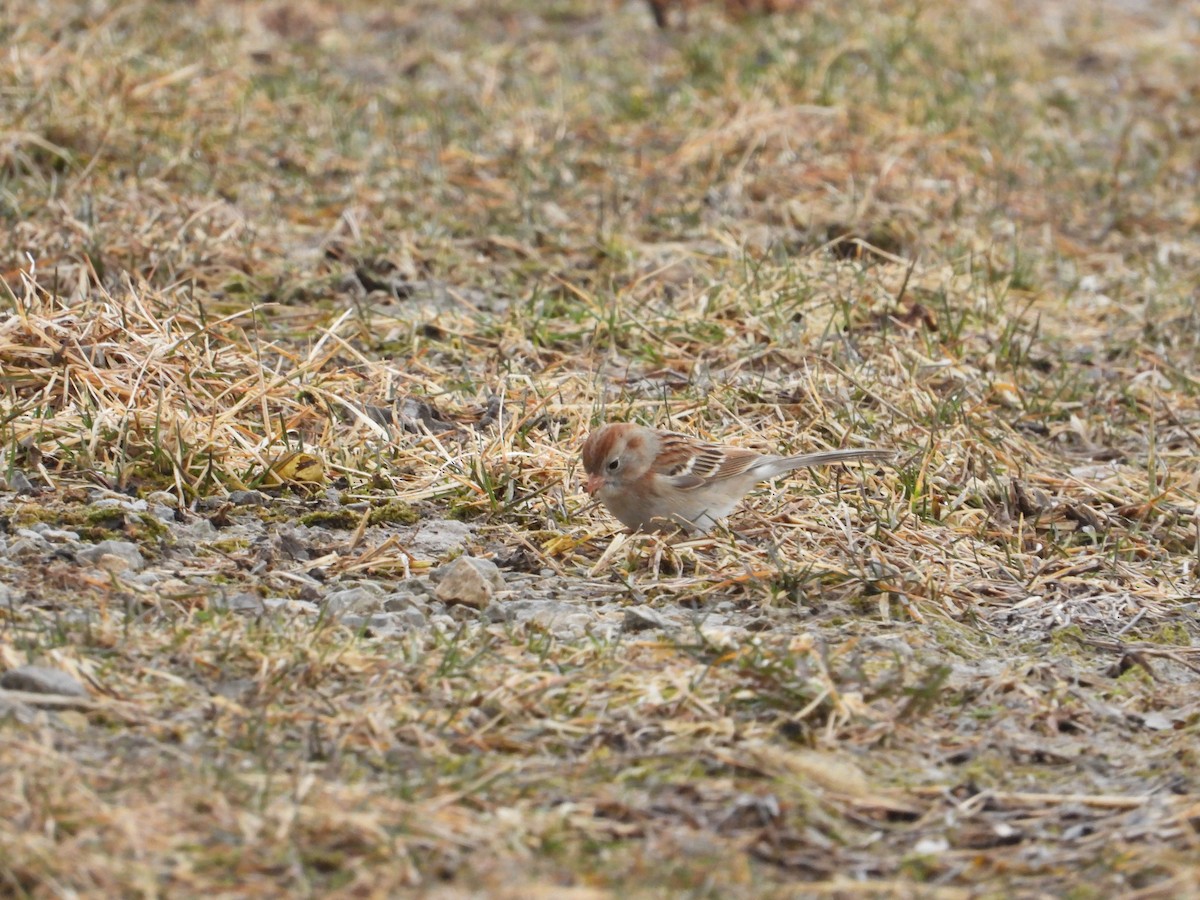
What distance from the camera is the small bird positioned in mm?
5129

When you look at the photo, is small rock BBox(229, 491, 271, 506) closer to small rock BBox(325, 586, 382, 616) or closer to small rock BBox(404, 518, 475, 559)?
small rock BBox(404, 518, 475, 559)

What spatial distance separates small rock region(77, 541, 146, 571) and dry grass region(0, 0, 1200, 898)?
130 millimetres

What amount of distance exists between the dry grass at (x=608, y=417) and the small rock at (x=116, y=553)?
0.13 meters

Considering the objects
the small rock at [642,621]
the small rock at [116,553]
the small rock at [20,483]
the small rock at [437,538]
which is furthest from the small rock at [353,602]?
the small rock at [20,483]

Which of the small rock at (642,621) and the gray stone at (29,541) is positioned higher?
the small rock at (642,621)

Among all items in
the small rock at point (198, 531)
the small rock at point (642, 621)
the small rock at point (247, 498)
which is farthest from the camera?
the small rock at point (247, 498)

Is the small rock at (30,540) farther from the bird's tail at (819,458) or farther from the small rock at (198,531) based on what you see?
the bird's tail at (819,458)

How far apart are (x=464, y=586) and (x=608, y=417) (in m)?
1.63

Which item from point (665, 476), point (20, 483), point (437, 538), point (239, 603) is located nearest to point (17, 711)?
point (239, 603)

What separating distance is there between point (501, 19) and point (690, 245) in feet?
14.2

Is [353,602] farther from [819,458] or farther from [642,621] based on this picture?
[819,458]

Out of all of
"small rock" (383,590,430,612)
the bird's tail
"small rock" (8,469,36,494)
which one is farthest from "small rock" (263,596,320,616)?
the bird's tail

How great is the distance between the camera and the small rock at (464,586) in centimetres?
463

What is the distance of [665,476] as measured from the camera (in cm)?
514
